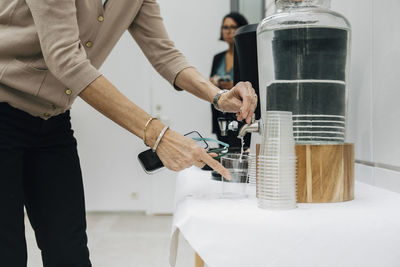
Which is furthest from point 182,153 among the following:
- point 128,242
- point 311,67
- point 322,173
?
point 128,242

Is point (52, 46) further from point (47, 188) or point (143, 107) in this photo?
point (143, 107)

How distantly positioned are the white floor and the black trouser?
5.07 ft

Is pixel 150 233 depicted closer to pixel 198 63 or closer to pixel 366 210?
pixel 198 63

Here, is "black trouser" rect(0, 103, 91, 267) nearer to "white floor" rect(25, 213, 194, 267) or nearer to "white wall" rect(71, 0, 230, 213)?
"white floor" rect(25, 213, 194, 267)

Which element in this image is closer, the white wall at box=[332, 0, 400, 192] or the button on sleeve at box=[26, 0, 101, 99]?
the button on sleeve at box=[26, 0, 101, 99]

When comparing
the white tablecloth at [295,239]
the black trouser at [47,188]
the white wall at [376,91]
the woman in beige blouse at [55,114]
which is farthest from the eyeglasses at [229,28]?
the white tablecloth at [295,239]

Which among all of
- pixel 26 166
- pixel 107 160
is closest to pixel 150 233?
pixel 107 160

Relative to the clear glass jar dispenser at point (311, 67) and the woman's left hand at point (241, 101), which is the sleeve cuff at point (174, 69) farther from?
the clear glass jar dispenser at point (311, 67)

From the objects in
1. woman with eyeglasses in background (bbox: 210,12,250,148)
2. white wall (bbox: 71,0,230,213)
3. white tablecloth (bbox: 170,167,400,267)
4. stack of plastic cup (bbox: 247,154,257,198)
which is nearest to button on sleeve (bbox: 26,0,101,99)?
white tablecloth (bbox: 170,167,400,267)

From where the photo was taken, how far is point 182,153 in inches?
30.1

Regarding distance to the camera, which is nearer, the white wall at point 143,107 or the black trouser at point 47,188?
the black trouser at point 47,188

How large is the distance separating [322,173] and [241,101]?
33 cm

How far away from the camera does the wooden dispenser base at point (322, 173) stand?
823 millimetres

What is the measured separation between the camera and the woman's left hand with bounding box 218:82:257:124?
1.02 m
